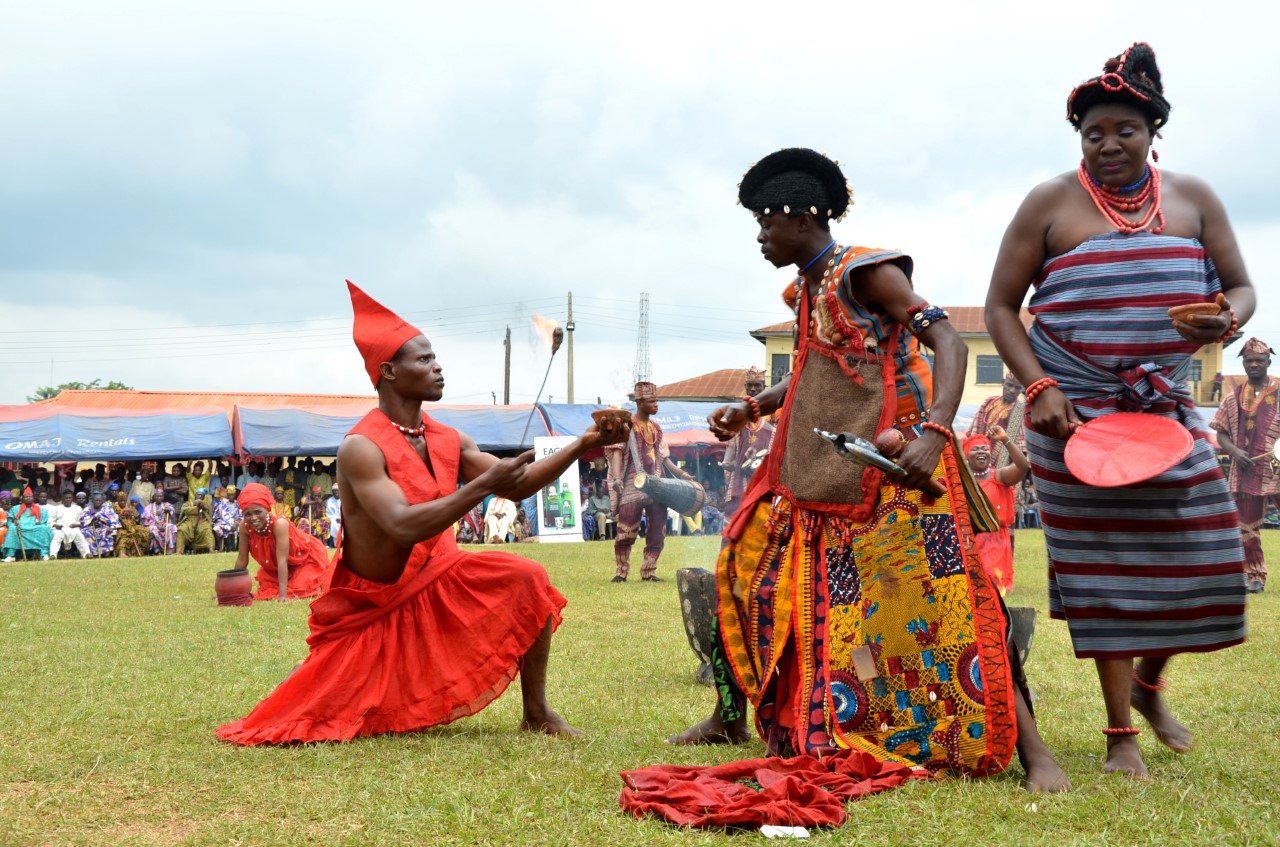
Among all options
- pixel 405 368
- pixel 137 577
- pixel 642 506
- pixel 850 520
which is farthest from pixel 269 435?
pixel 850 520

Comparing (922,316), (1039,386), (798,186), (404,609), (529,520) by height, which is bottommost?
(529,520)

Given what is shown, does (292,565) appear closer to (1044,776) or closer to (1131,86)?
(1044,776)

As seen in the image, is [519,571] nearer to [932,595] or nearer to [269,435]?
[932,595]

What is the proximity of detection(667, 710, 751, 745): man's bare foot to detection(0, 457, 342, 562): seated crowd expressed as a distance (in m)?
17.3

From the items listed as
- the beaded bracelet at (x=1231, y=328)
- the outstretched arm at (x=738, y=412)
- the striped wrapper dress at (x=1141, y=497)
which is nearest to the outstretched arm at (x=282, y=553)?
the outstretched arm at (x=738, y=412)

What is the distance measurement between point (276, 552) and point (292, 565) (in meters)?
0.45

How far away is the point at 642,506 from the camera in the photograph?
1405 centimetres

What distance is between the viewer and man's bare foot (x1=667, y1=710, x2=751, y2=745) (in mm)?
4797

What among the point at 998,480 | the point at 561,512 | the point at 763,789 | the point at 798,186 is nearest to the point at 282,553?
the point at 998,480

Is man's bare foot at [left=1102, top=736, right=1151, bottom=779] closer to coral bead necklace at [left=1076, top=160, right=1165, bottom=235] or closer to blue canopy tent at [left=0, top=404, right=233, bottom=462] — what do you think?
coral bead necklace at [left=1076, top=160, right=1165, bottom=235]

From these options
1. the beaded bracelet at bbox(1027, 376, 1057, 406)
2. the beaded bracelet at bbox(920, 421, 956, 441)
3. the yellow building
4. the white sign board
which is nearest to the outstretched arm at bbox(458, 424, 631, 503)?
the beaded bracelet at bbox(920, 421, 956, 441)

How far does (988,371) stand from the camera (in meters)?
58.6

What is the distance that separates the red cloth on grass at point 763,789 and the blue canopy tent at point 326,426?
19378mm

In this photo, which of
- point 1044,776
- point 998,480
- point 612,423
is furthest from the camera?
point 998,480
